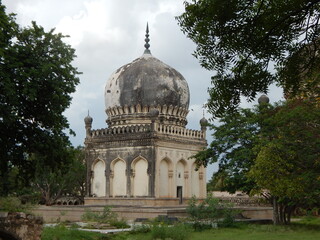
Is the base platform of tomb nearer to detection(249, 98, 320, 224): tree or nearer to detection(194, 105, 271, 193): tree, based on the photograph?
detection(194, 105, 271, 193): tree

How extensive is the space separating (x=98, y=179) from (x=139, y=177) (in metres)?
2.62

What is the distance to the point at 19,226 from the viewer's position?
12.6 m

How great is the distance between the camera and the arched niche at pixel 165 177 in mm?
23500

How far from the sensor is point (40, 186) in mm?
32094

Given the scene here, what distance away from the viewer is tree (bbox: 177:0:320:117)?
489 centimetres

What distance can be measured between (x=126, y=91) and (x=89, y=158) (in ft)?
12.9

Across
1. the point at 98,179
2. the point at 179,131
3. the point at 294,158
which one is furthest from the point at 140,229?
the point at 98,179

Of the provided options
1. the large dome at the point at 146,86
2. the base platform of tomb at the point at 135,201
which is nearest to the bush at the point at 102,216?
the base platform of tomb at the point at 135,201

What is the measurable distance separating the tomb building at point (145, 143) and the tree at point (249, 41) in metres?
17.7

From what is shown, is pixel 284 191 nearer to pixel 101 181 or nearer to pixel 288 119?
pixel 288 119

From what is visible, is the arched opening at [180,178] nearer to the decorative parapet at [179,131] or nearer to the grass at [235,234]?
the decorative parapet at [179,131]

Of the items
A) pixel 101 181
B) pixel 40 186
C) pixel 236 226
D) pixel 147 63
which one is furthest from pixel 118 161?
pixel 40 186

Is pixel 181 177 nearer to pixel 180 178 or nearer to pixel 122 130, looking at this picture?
pixel 180 178

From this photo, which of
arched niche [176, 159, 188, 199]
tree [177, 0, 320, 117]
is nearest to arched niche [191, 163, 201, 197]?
arched niche [176, 159, 188, 199]
